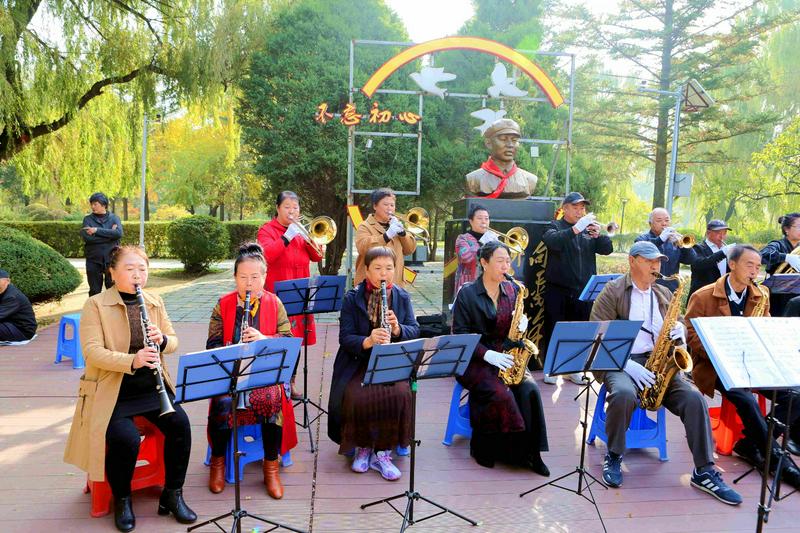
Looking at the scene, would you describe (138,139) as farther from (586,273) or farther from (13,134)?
(586,273)

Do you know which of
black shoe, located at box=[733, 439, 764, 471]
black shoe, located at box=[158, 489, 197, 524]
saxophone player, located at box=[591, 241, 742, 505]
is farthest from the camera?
black shoe, located at box=[733, 439, 764, 471]

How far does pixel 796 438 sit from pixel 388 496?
338 centimetres

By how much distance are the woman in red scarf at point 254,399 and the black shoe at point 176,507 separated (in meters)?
0.33

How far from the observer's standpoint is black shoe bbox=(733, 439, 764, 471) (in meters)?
4.35

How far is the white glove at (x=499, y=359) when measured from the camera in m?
4.12

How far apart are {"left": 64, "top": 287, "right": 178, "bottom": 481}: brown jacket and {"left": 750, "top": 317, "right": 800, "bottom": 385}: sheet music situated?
12.1ft

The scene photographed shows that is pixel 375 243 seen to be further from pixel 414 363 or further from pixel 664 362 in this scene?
pixel 664 362

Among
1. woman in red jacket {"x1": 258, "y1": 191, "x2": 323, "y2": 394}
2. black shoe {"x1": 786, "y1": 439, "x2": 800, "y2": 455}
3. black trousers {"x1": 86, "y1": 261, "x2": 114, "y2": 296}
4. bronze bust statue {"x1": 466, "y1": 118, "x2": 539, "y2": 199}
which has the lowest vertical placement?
black shoe {"x1": 786, "y1": 439, "x2": 800, "y2": 455}

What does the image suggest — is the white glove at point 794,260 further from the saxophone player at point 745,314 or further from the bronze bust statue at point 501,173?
the bronze bust statue at point 501,173

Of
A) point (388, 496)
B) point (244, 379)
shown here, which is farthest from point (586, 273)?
point (244, 379)

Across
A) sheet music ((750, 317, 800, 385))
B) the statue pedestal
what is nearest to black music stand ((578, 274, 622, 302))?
the statue pedestal

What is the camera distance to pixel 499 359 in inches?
162

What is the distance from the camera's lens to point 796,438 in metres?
4.65

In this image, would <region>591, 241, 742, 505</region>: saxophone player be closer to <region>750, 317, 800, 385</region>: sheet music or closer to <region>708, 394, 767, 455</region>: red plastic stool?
<region>708, 394, 767, 455</region>: red plastic stool
